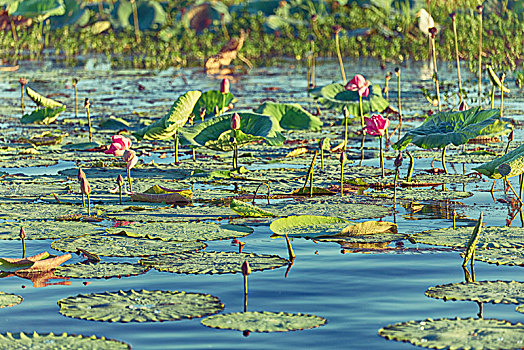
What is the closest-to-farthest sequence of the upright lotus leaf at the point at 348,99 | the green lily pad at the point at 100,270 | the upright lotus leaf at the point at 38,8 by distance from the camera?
1. the green lily pad at the point at 100,270
2. the upright lotus leaf at the point at 348,99
3. the upright lotus leaf at the point at 38,8

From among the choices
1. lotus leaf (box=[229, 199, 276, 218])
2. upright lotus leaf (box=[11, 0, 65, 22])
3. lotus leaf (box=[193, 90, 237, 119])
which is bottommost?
lotus leaf (box=[229, 199, 276, 218])

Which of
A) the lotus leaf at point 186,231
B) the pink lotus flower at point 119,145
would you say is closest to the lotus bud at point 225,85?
the pink lotus flower at point 119,145

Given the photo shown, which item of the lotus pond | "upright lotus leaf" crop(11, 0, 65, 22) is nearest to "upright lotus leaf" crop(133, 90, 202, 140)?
the lotus pond

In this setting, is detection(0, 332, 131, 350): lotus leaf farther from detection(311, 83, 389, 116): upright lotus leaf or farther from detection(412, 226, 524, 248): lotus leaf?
detection(311, 83, 389, 116): upright lotus leaf

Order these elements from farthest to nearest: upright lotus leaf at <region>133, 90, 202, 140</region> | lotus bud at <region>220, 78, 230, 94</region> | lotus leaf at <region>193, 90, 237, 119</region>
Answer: lotus leaf at <region>193, 90, 237, 119</region> < lotus bud at <region>220, 78, 230, 94</region> < upright lotus leaf at <region>133, 90, 202, 140</region>

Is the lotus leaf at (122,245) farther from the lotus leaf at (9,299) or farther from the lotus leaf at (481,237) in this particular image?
the lotus leaf at (481,237)

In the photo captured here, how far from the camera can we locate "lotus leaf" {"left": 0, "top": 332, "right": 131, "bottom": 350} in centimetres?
296

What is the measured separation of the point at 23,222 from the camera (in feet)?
16.1

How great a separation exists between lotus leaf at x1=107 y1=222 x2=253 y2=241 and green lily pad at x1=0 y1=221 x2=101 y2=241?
0.17m

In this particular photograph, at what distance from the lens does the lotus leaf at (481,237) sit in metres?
4.33

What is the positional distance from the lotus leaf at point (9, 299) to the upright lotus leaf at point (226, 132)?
2971 millimetres

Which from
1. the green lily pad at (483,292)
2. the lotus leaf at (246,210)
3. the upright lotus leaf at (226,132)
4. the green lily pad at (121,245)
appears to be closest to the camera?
the green lily pad at (483,292)

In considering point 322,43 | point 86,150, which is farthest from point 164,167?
point 322,43

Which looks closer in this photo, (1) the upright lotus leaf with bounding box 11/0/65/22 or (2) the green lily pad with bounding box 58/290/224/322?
(2) the green lily pad with bounding box 58/290/224/322
